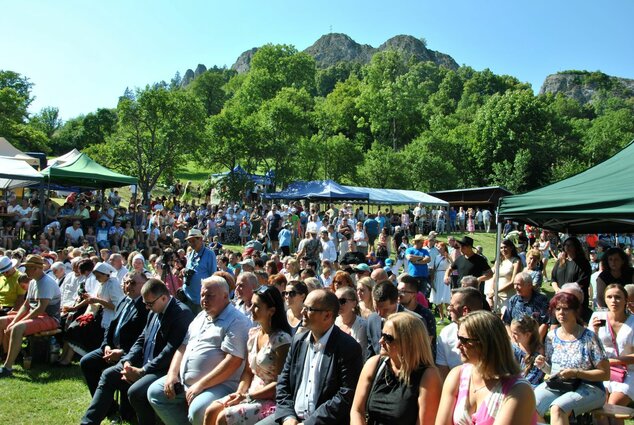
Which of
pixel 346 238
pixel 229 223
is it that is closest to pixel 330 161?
pixel 229 223

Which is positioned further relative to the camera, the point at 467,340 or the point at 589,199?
the point at 589,199

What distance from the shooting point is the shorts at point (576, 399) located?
12.9ft

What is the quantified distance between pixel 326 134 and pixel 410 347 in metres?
39.0

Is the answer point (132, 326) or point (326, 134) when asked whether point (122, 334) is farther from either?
point (326, 134)

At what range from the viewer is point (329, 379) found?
356cm

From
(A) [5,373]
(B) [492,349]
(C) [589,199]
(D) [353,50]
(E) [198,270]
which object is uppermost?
(D) [353,50]

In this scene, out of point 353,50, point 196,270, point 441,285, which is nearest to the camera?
point 196,270

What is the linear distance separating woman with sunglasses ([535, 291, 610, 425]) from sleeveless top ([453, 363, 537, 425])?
1.44 m

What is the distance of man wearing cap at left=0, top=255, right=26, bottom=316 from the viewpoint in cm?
730

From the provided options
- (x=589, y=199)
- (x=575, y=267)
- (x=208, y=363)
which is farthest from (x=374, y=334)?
(x=575, y=267)

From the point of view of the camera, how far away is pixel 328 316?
368 cm

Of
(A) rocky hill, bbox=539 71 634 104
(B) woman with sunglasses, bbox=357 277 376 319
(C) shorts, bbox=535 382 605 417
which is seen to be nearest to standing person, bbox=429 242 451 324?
(B) woman with sunglasses, bbox=357 277 376 319

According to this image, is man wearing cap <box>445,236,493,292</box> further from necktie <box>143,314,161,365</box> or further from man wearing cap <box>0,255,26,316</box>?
man wearing cap <box>0,255,26,316</box>

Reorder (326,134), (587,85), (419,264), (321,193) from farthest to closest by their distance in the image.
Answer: (587,85)
(326,134)
(321,193)
(419,264)
